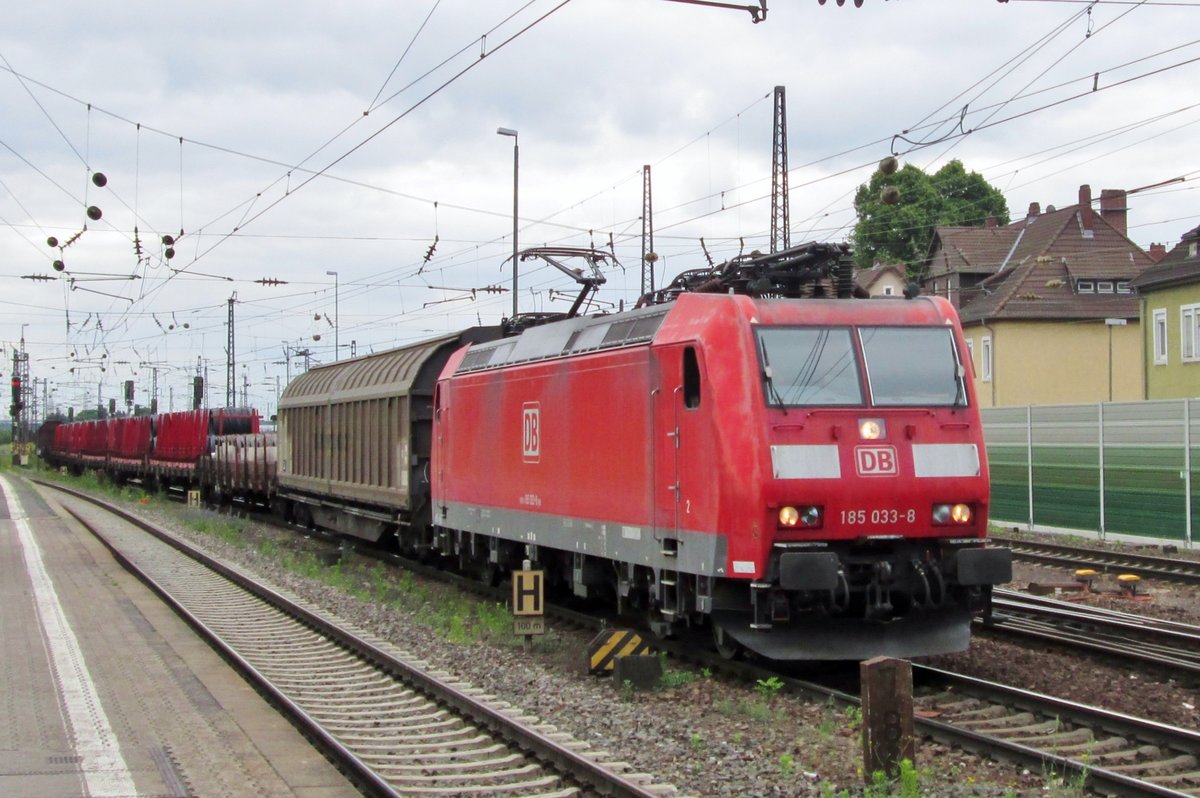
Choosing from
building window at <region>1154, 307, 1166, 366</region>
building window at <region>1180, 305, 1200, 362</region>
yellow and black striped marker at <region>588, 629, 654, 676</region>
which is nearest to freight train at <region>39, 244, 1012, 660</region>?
yellow and black striped marker at <region>588, 629, 654, 676</region>

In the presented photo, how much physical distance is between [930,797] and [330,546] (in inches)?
789

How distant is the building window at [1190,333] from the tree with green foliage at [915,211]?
2925 centimetres

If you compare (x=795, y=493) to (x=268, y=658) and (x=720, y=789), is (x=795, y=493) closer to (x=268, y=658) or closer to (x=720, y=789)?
(x=720, y=789)

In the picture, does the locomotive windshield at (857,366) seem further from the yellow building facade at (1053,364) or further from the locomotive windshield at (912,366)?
the yellow building facade at (1053,364)

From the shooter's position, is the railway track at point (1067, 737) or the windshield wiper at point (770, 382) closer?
the railway track at point (1067, 737)

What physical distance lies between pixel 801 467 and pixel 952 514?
1.34 m

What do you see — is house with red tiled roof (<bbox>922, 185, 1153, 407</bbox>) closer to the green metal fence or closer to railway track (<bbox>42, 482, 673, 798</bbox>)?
the green metal fence

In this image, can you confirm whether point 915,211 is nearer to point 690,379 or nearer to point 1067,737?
point 690,379

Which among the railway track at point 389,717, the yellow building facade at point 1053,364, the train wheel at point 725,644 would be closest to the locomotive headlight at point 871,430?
the train wheel at point 725,644

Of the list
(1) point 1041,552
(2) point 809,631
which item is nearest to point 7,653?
(2) point 809,631

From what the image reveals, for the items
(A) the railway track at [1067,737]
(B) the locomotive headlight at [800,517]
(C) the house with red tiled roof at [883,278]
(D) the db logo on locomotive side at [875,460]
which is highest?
(C) the house with red tiled roof at [883,278]

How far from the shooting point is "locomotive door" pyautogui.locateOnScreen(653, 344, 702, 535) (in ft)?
34.9

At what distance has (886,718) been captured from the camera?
734 cm

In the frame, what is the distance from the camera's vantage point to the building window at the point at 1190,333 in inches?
1364
